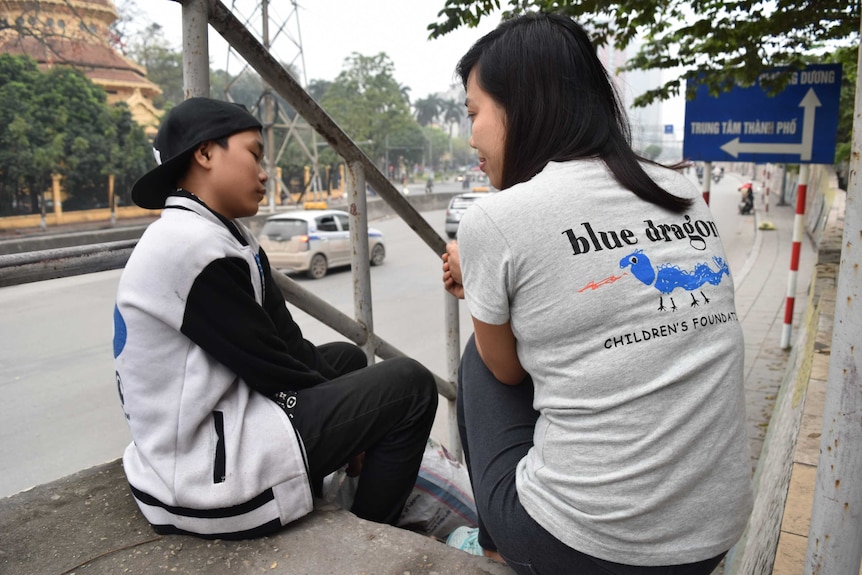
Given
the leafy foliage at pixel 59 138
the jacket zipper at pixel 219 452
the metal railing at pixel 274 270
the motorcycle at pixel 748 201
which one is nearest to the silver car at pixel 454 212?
the leafy foliage at pixel 59 138

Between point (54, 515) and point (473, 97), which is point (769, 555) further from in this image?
point (54, 515)

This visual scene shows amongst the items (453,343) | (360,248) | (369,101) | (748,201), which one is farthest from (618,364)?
(369,101)

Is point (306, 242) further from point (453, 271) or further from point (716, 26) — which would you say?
point (453, 271)

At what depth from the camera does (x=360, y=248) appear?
194 cm

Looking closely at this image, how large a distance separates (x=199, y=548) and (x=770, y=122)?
5.48 metres

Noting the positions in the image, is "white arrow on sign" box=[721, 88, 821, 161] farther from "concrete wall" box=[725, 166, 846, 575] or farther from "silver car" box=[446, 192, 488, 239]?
"silver car" box=[446, 192, 488, 239]

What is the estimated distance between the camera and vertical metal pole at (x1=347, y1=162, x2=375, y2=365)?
6.17ft

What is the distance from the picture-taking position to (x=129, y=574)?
121cm

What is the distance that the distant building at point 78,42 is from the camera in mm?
12594

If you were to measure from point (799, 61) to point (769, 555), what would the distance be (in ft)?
13.1

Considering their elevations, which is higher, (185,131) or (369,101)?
(369,101)

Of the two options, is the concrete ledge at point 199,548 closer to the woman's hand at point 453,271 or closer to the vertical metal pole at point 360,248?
the woman's hand at point 453,271

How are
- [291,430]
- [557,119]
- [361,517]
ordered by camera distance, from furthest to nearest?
[361,517] < [291,430] < [557,119]

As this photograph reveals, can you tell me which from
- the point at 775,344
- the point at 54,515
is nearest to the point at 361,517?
the point at 54,515
